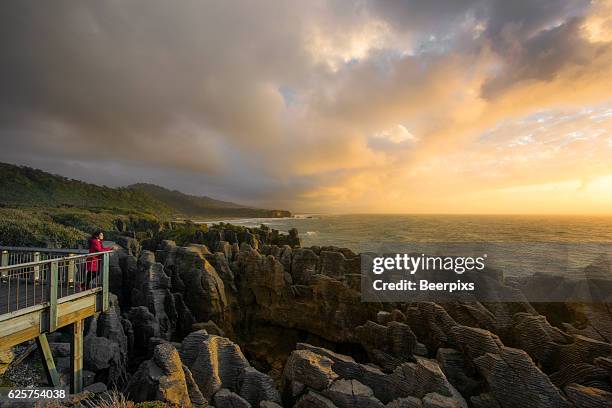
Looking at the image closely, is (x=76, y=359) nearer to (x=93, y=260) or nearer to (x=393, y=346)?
(x=93, y=260)

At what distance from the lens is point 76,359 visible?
10078mm

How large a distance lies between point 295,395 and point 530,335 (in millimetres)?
8450

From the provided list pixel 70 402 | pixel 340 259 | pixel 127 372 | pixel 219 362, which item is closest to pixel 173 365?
pixel 219 362

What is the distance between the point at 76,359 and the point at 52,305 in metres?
2.39

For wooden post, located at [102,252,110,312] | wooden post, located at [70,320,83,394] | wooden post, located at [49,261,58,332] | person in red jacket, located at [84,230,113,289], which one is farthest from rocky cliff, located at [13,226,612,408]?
wooden post, located at [49,261,58,332]

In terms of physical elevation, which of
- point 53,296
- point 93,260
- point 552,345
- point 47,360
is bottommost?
point 47,360

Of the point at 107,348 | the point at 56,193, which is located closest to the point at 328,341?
the point at 107,348

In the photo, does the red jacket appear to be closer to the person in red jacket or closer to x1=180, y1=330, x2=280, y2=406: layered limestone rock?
the person in red jacket

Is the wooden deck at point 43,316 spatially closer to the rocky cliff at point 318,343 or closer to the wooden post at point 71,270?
the wooden post at point 71,270

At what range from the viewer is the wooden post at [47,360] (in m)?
9.23

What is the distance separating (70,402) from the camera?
7.91 m

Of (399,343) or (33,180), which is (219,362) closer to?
(399,343)

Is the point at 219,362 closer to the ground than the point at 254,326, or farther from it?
farther from it

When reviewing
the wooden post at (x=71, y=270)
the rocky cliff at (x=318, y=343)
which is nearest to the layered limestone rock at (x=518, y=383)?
the rocky cliff at (x=318, y=343)
